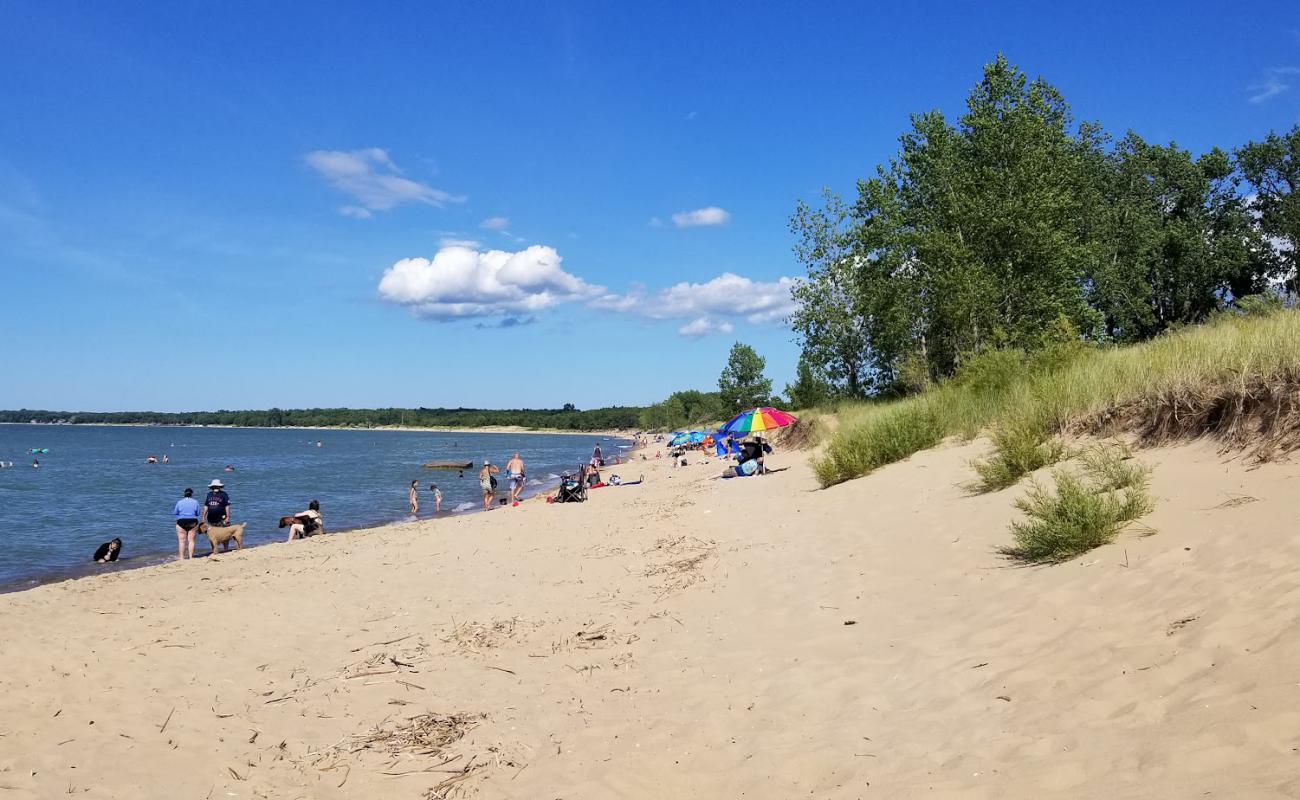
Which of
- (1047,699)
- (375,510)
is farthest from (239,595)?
(375,510)

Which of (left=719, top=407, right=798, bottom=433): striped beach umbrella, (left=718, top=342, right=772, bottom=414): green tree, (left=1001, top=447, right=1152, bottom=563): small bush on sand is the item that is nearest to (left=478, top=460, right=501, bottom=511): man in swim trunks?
(left=719, top=407, right=798, bottom=433): striped beach umbrella

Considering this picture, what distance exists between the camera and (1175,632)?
431 centimetres

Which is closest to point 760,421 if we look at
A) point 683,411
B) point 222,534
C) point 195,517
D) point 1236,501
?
point 222,534

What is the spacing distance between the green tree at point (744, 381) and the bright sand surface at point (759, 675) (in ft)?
255

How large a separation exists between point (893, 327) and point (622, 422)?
6385 inches

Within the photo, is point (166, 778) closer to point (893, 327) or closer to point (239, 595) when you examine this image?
point (239, 595)

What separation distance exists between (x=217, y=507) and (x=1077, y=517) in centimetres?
1790

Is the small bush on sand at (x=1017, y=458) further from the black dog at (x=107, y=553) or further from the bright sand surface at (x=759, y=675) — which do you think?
the black dog at (x=107, y=553)

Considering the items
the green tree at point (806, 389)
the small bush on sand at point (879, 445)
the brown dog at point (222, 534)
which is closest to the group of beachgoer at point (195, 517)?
the brown dog at point (222, 534)

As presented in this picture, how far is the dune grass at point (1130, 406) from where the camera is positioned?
723 cm

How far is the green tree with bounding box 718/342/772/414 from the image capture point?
87312 millimetres

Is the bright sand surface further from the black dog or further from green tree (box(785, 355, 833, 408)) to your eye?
green tree (box(785, 355, 833, 408))

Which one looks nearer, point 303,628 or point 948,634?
point 948,634

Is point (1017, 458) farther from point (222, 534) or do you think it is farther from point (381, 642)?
point (222, 534)
